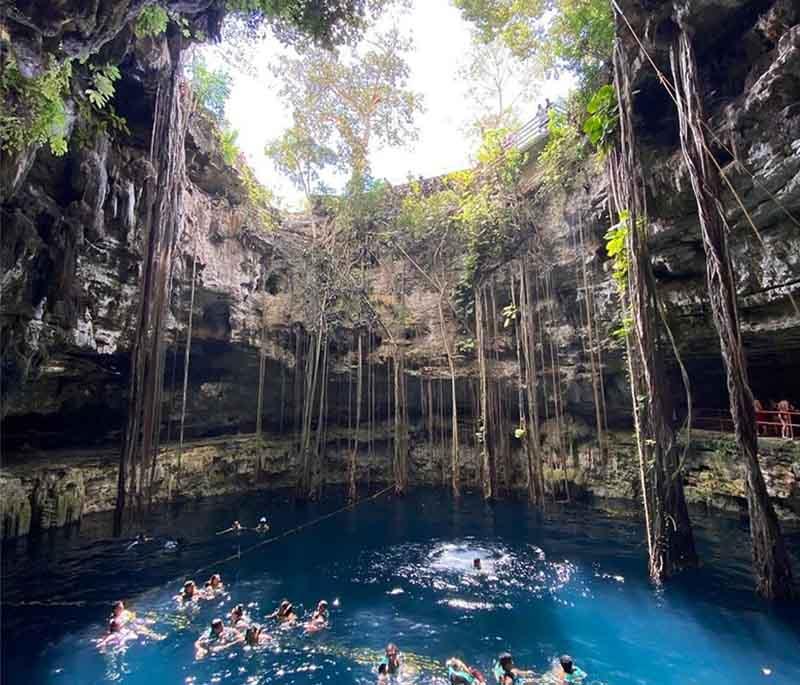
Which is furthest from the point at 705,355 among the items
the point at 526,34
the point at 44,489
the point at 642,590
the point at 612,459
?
the point at 44,489

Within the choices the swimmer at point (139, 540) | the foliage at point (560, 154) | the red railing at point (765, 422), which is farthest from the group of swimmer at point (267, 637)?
the foliage at point (560, 154)

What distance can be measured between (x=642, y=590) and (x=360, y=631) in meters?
3.67

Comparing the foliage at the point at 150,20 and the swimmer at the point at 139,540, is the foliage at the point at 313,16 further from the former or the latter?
the swimmer at the point at 139,540

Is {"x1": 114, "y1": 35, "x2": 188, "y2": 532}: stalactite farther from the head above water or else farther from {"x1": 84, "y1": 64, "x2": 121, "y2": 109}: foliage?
the head above water

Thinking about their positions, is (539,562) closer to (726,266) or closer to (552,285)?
(726,266)

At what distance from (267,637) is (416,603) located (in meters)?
1.96

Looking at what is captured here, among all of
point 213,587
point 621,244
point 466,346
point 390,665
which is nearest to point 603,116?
point 621,244

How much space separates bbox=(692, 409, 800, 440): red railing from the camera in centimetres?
771

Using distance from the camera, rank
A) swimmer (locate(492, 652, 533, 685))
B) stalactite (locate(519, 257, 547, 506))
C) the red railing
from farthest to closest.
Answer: stalactite (locate(519, 257, 547, 506)) < the red railing < swimmer (locate(492, 652, 533, 685))

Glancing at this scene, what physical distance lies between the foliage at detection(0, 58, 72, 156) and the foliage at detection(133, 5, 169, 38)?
1437 millimetres

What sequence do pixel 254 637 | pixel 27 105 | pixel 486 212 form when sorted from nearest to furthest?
pixel 27 105 < pixel 254 637 < pixel 486 212

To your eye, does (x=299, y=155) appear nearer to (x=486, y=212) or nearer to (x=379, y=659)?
(x=486, y=212)

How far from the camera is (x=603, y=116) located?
5750mm

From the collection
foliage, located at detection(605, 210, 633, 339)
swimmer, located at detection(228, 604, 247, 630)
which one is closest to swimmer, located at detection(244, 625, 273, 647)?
swimmer, located at detection(228, 604, 247, 630)
